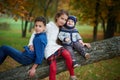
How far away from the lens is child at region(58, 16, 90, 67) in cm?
612

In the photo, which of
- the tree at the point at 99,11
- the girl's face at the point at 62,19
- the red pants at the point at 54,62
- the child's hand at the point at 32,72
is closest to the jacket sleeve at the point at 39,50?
the child's hand at the point at 32,72

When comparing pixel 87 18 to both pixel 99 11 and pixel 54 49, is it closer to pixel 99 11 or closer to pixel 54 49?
pixel 99 11

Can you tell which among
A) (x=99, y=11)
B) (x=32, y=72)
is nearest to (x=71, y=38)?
(x=32, y=72)

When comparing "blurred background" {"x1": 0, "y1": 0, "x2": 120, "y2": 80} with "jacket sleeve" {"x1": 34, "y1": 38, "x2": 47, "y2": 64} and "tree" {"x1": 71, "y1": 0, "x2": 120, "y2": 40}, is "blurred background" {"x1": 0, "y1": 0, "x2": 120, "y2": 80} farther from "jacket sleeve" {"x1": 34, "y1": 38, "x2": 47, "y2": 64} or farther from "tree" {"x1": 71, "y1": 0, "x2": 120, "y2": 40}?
"jacket sleeve" {"x1": 34, "y1": 38, "x2": 47, "y2": 64}

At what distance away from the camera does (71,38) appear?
6.28 metres

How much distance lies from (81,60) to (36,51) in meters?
1.14

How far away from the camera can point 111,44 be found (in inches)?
273

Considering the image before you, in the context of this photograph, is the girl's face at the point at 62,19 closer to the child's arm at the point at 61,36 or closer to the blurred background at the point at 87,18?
the child's arm at the point at 61,36

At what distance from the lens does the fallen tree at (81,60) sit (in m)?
6.05

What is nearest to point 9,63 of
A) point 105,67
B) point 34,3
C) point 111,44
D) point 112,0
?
point 105,67

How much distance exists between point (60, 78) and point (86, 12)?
12.1 m

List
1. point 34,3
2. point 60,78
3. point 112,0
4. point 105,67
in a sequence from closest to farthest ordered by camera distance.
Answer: point 60,78 → point 105,67 → point 112,0 → point 34,3

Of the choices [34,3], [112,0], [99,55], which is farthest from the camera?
[34,3]

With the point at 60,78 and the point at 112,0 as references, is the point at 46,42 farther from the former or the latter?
the point at 112,0
